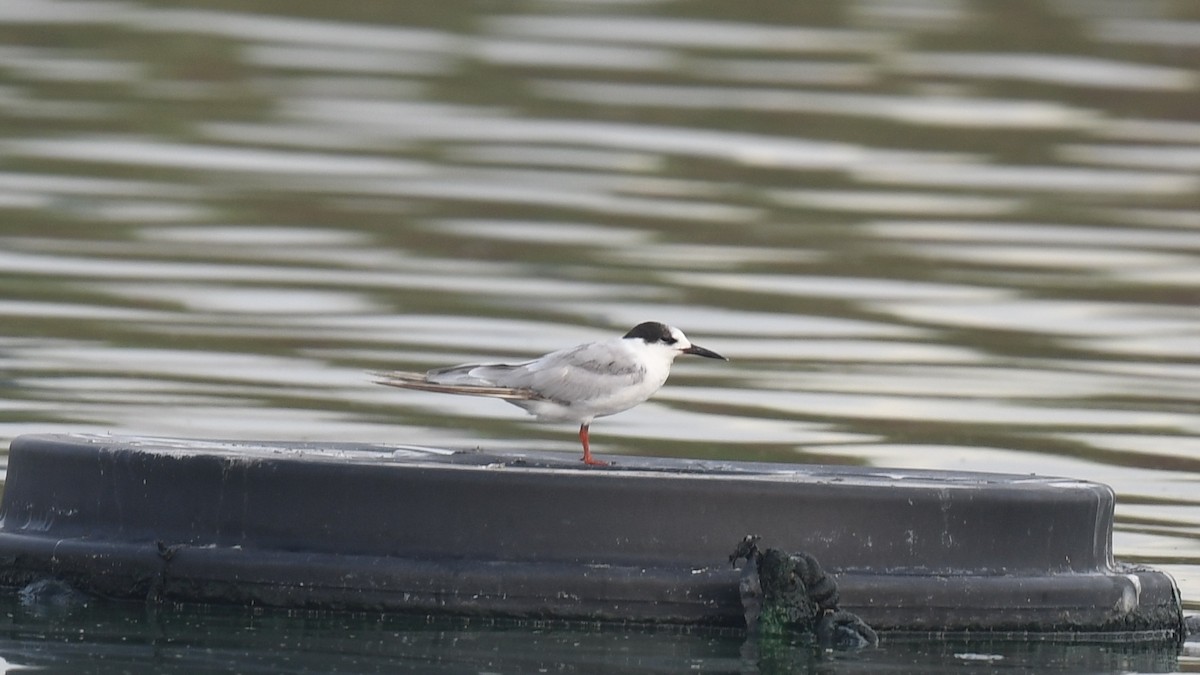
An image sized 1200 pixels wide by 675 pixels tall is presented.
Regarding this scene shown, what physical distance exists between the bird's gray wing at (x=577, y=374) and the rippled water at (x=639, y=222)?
2.21 metres

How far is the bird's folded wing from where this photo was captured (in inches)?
360

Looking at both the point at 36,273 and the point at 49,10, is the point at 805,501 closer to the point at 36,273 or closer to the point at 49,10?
the point at 36,273

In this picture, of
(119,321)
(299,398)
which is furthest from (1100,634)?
(119,321)

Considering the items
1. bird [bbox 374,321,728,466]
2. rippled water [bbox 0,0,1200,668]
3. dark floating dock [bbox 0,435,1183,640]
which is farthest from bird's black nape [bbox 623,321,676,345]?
rippled water [bbox 0,0,1200,668]

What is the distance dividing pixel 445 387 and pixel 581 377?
55cm

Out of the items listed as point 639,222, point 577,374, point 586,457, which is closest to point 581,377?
point 577,374

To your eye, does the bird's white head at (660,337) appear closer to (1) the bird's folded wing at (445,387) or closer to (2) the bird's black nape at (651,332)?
(2) the bird's black nape at (651,332)

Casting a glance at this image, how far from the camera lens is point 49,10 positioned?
109 ft

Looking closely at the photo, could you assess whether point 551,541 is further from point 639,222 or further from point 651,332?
point 639,222

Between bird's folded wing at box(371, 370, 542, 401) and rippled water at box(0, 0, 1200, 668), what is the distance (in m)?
2.52

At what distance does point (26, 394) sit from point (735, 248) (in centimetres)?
771

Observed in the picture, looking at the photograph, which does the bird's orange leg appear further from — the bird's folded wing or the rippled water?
the rippled water

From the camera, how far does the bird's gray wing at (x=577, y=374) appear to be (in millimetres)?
9461

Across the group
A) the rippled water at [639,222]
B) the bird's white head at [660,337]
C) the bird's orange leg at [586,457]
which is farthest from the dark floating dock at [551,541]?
the bird's white head at [660,337]
